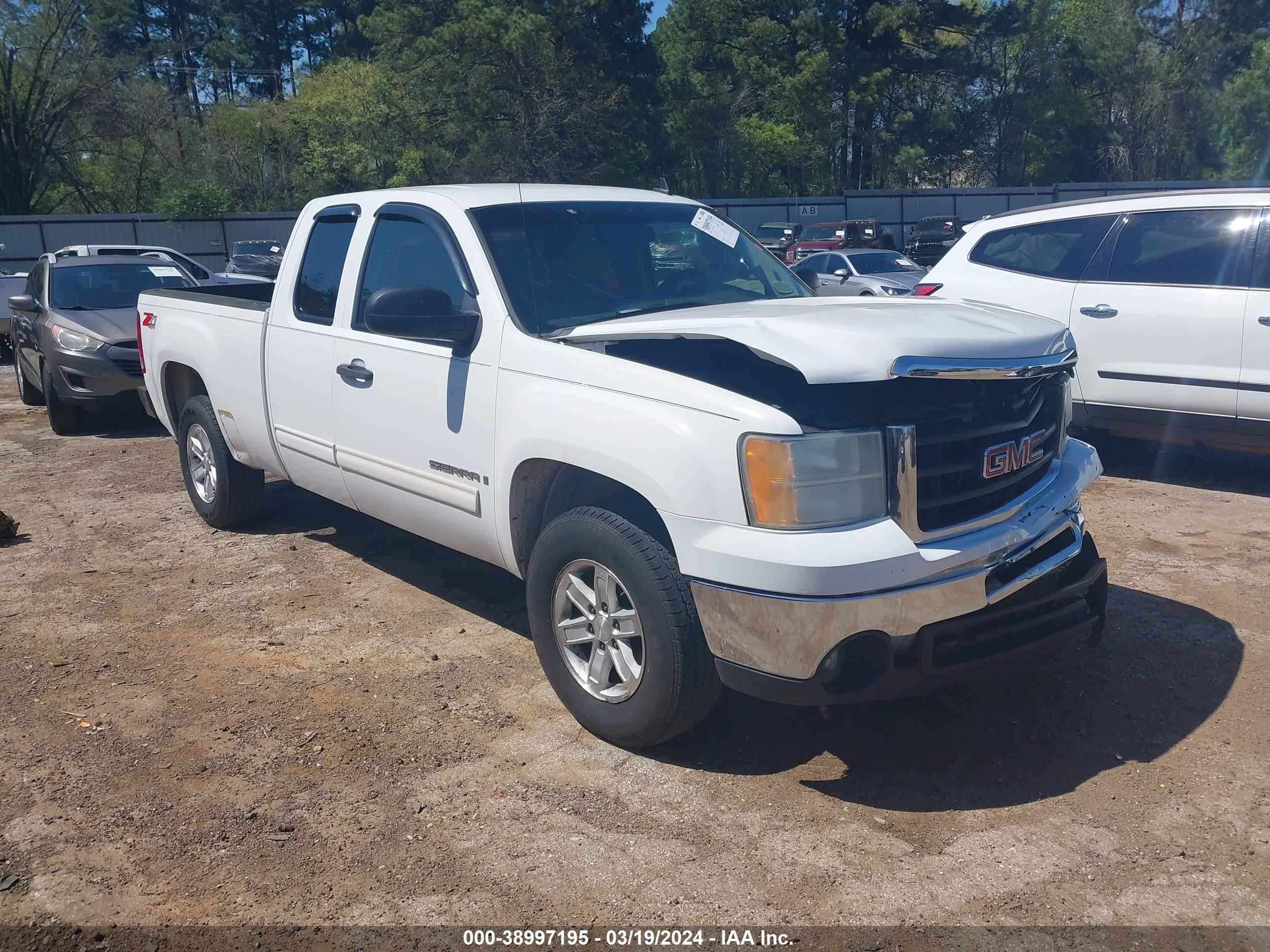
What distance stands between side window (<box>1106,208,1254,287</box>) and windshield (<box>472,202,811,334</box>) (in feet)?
10.7

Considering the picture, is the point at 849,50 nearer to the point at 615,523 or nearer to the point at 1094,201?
the point at 1094,201

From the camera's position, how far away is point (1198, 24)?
55281 mm

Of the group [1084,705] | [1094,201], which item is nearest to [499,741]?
[1084,705]

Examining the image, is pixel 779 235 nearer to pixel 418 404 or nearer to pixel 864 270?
pixel 864 270

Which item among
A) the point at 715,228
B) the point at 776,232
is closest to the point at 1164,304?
the point at 715,228

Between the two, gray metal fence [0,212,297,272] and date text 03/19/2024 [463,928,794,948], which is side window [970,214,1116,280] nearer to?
date text 03/19/2024 [463,928,794,948]

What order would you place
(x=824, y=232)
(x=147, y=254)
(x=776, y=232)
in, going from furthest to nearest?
(x=776, y=232), (x=824, y=232), (x=147, y=254)

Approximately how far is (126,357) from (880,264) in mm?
13628

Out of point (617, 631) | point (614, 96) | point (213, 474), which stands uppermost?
point (614, 96)

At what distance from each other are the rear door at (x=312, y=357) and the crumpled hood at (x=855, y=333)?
1.57 metres

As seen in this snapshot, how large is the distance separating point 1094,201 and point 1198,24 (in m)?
57.8

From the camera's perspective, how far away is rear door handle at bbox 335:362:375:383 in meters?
4.80

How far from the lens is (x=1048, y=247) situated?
25.3 feet

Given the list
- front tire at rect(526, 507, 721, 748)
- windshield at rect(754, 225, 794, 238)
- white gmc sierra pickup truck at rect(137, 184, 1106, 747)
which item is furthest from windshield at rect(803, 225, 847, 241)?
front tire at rect(526, 507, 721, 748)
